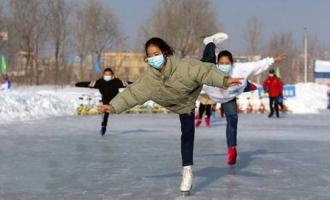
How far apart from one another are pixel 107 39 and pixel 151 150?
36.5 m

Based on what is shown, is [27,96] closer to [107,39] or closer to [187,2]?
[107,39]

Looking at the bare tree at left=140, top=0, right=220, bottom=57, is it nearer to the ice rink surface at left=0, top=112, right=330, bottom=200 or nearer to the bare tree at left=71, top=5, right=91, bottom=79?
the bare tree at left=71, top=5, right=91, bottom=79

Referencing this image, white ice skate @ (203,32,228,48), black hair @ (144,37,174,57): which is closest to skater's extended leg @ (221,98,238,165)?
white ice skate @ (203,32,228,48)

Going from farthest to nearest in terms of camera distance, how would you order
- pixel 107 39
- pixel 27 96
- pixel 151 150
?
pixel 107 39
pixel 27 96
pixel 151 150

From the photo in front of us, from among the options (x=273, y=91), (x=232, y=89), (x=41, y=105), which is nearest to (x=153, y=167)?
(x=232, y=89)

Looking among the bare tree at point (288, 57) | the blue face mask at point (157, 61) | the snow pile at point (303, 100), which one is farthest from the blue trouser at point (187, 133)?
the bare tree at point (288, 57)

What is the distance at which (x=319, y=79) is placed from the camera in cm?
3697

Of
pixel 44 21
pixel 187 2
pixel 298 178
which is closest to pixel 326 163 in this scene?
pixel 298 178

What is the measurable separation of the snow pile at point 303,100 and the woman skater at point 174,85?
17848mm

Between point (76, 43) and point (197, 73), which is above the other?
point (76, 43)

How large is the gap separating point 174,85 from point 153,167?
2.16 meters

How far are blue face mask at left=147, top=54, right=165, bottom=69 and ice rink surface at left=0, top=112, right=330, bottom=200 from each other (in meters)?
1.14

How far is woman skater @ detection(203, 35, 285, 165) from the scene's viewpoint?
23.4 ft

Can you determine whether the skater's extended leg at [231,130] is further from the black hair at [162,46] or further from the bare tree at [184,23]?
the bare tree at [184,23]
